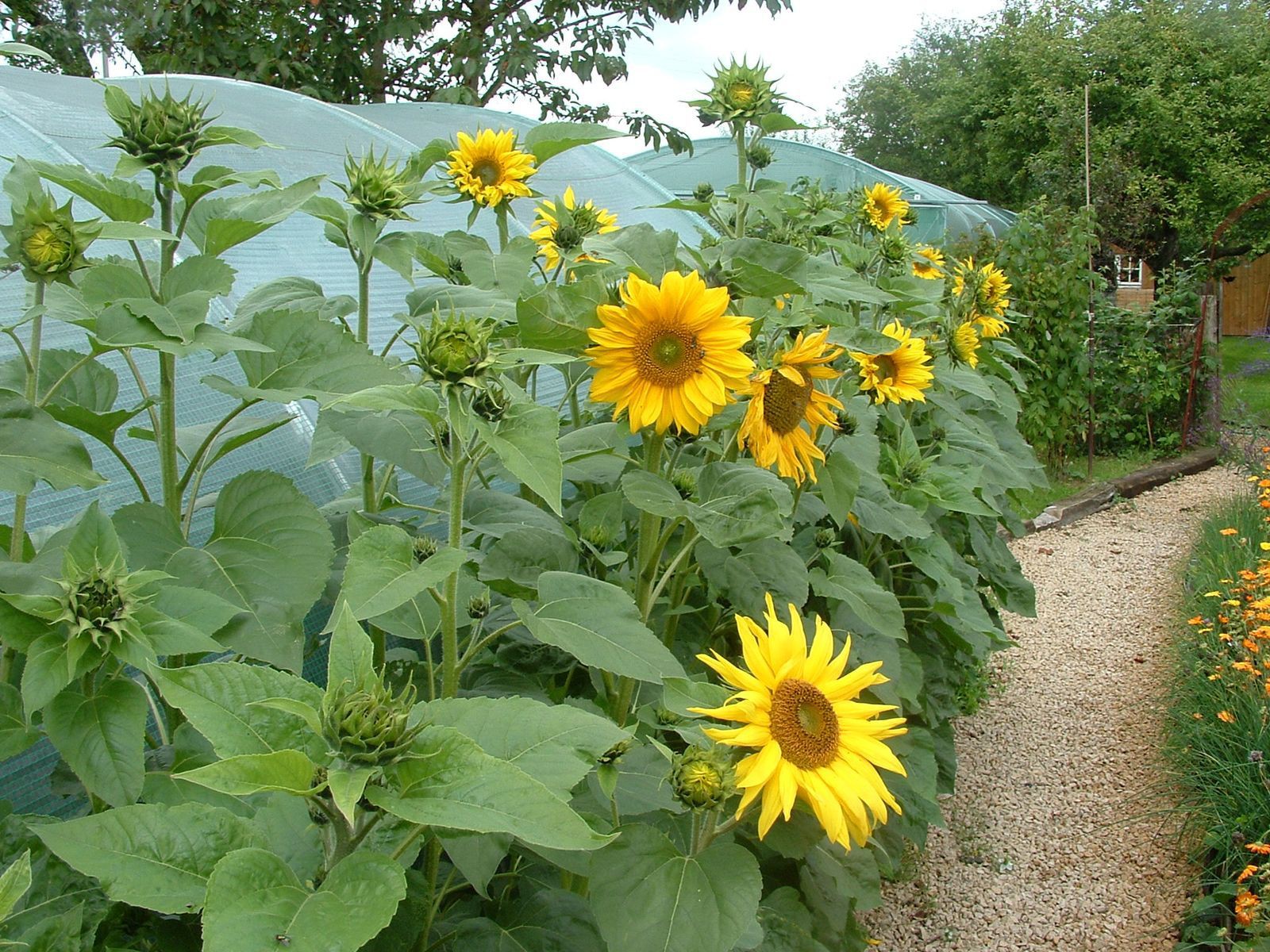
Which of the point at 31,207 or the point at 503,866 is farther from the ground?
the point at 31,207

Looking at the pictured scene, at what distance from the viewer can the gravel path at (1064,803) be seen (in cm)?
299

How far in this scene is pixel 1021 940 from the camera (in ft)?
9.65

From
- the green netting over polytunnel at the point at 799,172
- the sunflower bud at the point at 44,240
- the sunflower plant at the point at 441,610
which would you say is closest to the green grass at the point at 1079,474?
the green netting over polytunnel at the point at 799,172

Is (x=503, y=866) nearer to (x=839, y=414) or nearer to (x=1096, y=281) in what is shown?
(x=839, y=414)

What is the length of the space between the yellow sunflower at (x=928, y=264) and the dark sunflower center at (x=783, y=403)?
5.41ft

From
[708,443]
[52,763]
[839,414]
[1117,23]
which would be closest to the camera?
[52,763]

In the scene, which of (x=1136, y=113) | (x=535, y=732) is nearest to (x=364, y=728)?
(x=535, y=732)

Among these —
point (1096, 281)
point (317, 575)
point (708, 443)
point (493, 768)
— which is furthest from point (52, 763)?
point (1096, 281)

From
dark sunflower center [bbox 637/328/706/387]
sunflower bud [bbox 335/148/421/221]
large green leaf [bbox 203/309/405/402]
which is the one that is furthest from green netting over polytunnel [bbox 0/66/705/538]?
dark sunflower center [bbox 637/328/706/387]

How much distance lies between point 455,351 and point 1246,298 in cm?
2472

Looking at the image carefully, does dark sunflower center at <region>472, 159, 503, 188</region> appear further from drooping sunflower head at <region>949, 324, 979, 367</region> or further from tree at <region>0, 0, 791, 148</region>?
tree at <region>0, 0, 791, 148</region>

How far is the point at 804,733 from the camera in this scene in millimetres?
1188

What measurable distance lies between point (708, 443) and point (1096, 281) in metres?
7.16

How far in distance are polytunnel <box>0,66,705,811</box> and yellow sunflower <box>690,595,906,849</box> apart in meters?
0.68
